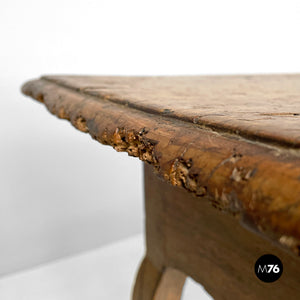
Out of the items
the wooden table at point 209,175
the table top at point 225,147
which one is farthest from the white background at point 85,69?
the table top at point 225,147

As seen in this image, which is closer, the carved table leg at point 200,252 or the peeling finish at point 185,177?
the peeling finish at point 185,177

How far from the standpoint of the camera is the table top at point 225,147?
21 cm

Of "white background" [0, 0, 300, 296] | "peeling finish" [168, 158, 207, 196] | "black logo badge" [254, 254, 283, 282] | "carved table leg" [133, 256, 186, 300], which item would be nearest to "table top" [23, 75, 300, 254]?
"peeling finish" [168, 158, 207, 196]

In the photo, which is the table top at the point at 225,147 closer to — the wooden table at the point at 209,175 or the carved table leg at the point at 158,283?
the wooden table at the point at 209,175

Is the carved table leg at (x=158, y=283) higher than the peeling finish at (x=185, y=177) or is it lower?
lower

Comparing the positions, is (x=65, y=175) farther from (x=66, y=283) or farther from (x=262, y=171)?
(x=262, y=171)

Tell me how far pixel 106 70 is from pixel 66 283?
0.72 metres

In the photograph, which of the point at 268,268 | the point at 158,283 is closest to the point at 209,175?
the point at 268,268

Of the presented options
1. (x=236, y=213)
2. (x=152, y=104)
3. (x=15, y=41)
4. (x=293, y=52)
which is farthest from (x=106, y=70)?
(x=236, y=213)

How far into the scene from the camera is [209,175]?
251 mm

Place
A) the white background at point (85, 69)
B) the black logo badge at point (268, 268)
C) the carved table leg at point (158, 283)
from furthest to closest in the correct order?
the white background at point (85, 69) < the carved table leg at point (158, 283) < the black logo badge at point (268, 268)

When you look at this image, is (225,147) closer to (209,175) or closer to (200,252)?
(209,175)

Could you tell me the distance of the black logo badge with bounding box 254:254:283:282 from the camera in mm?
456

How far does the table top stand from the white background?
964 millimetres
